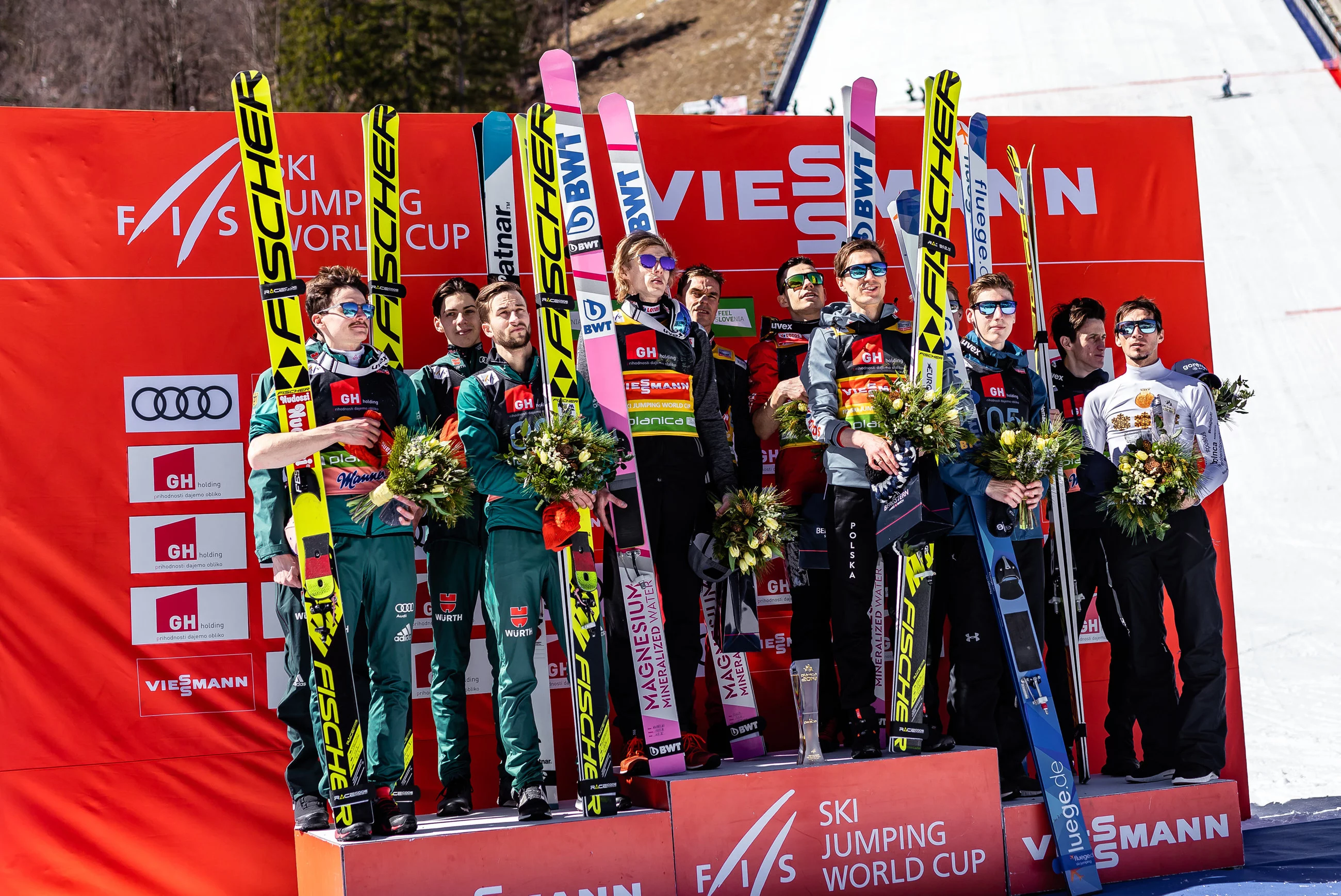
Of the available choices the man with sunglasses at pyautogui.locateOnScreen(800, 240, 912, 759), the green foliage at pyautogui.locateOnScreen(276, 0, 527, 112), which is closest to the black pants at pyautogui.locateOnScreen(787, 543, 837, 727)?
the man with sunglasses at pyautogui.locateOnScreen(800, 240, 912, 759)

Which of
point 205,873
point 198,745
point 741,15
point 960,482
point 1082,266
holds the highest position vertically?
point 741,15

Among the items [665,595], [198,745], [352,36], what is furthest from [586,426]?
[352,36]

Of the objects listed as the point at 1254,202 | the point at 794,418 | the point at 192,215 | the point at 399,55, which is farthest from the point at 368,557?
the point at 399,55

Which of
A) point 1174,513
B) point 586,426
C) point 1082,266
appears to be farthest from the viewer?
point 1082,266

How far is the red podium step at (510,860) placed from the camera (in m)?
3.81

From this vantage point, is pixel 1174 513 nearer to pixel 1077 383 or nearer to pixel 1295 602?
pixel 1077 383

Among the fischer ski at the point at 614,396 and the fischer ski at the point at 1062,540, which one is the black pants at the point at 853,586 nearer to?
the fischer ski at the point at 614,396

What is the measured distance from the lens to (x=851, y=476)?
469cm

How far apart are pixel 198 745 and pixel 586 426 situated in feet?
7.58

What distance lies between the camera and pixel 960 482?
4727 millimetres

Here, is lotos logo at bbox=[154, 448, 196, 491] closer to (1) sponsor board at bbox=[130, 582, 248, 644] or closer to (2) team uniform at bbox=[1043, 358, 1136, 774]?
(1) sponsor board at bbox=[130, 582, 248, 644]

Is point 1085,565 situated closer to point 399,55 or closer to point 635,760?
point 635,760

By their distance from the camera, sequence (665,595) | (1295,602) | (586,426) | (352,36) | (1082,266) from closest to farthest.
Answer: (586,426) < (665,595) < (1082,266) < (1295,602) < (352,36)

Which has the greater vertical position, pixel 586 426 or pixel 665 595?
pixel 586 426
